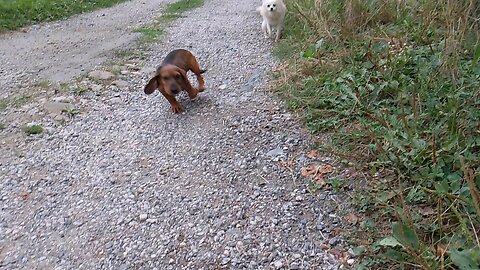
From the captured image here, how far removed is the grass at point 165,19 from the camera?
8.01 meters

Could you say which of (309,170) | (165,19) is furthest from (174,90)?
(165,19)

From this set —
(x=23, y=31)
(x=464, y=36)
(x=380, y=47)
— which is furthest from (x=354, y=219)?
(x=23, y=31)

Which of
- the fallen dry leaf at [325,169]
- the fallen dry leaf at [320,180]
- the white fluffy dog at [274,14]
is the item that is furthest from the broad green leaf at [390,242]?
the white fluffy dog at [274,14]

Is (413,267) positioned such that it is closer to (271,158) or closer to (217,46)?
(271,158)

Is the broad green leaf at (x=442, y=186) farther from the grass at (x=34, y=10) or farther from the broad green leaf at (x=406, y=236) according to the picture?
the grass at (x=34, y=10)

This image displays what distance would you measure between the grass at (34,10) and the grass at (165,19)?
1841 mm

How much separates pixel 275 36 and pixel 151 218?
448cm

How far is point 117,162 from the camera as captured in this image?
153 inches

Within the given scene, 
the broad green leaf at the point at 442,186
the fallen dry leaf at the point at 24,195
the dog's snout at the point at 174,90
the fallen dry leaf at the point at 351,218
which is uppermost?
the broad green leaf at the point at 442,186

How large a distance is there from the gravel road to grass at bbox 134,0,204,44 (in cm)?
228

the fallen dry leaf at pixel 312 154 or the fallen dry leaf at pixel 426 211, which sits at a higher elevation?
the fallen dry leaf at pixel 426 211

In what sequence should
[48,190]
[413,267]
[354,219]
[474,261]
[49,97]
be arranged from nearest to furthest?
[474,261]
[413,267]
[354,219]
[48,190]
[49,97]

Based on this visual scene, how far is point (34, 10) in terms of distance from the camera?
9.55m

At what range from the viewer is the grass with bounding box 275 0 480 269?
7.57 feet
